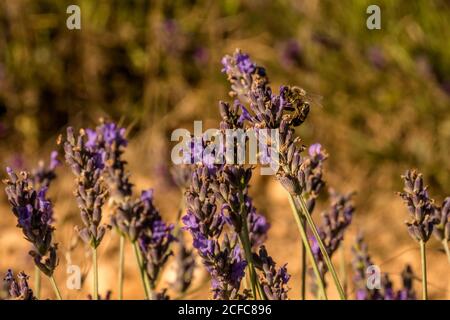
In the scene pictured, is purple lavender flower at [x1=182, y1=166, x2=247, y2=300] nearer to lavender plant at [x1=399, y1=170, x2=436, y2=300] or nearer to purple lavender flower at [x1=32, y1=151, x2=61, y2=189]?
lavender plant at [x1=399, y1=170, x2=436, y2=300]

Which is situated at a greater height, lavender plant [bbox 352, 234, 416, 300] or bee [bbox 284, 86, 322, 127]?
bee [bbox 284, 86, 322, 127]

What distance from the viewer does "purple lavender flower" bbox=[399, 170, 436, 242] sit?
160 cm

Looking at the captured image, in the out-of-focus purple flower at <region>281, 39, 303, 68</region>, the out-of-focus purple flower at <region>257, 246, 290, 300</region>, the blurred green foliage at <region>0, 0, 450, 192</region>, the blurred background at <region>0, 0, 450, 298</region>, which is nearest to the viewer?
the out-of-focus purple flower at <region>257, 246, 290, 300</region>

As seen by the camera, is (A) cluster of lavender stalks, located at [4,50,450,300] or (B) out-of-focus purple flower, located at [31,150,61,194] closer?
(A) cluster of lavender stalks, located at [4,50,450,300]

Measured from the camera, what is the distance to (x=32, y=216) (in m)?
1.58

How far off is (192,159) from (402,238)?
2378 mm

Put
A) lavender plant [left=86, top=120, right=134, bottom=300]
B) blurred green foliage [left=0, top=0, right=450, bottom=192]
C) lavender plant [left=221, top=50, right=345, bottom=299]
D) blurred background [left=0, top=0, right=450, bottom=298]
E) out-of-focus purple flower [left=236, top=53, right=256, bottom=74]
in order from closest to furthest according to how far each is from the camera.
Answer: lavender plant [left=221, top=50, right=345, bottom=299]
out-of-focus purple flower [left=236, top=53, right=256, bottom=74]
lavender plant [left=86, top=120, right=134, bottom=300]
blurred background [left=0, top=0, right=450, bottom=298]
blurred green foliage [left=0, top=0, right=450, bottom=192]

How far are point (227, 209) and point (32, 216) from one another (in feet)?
1.36

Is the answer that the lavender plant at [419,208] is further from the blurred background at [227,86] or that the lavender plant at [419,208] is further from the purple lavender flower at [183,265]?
the blurred background at [227,86]

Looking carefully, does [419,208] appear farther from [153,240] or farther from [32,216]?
[32,216]

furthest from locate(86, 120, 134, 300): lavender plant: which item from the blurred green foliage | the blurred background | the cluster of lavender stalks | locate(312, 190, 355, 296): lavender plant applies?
the blurred green foliage

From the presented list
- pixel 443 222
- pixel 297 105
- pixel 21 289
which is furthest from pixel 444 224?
pixel 21 289

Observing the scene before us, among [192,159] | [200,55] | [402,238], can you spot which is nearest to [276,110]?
[192,159]
